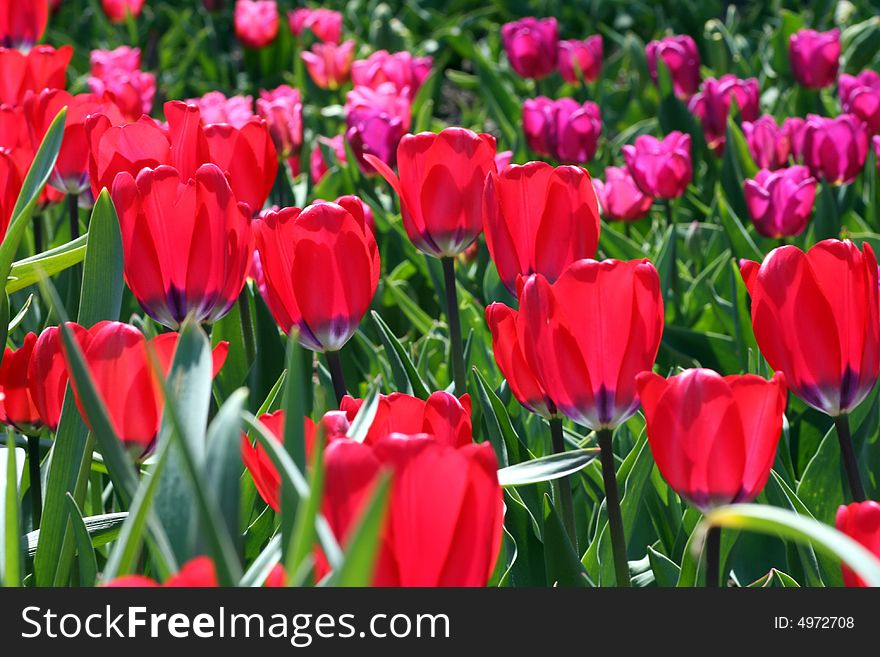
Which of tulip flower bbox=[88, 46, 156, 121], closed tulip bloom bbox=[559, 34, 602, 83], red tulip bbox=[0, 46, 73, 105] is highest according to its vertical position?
red tulip bbox=[0, 46, 73, 105]

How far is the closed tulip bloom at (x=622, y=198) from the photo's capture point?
2.08m

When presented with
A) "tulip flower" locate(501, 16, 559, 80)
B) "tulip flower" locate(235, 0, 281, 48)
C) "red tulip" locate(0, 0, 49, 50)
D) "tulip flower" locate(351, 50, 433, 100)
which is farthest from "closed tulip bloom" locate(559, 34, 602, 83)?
"red tulip" locate(0, 0, 49, 50)

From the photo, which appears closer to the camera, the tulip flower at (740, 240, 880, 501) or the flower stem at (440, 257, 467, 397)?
the tulip flower at (740, 240, 880, 501)

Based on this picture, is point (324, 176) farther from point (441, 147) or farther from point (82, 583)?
point (82, 583)

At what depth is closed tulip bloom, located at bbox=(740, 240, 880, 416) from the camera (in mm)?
896

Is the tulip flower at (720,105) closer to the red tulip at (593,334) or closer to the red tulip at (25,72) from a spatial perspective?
the red tulip at (25,72)

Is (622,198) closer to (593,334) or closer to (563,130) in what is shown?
(563,130)

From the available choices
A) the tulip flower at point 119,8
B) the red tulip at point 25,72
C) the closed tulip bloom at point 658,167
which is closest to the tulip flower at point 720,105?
the closed tulip bloom at point 658,167

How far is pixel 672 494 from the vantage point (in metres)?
1.20

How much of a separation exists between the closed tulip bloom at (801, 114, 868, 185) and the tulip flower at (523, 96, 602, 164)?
0.39 m

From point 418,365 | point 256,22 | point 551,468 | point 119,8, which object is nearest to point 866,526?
point 551,468

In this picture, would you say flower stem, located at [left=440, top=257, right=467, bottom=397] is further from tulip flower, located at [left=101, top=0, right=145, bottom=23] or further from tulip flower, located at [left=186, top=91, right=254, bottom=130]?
tulip flower, located at [left=101, top=0, right=145, bottom=23]

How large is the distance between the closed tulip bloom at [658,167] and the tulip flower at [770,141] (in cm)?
24
